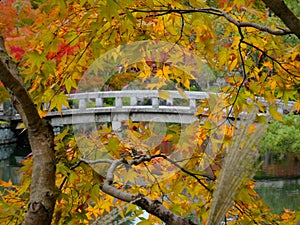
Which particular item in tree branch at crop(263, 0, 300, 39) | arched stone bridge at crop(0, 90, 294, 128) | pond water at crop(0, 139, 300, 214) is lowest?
pond water at crop(0, 139, 300, 214)

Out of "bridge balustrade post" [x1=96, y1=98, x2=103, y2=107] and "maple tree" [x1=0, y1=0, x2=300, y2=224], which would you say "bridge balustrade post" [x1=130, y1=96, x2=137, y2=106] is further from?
"maple tree" [x1=0, y1=0, x2=300, y2=224]

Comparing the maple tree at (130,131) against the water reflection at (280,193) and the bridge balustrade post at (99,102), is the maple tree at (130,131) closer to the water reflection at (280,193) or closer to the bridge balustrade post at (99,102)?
the water reflection at (280,193)

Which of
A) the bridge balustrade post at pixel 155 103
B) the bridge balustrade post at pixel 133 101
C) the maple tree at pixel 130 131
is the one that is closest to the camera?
the maple tree at pixel 130 131

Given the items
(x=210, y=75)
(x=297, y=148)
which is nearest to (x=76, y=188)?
(x=210, y=75)

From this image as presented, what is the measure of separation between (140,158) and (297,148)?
15.9 feet

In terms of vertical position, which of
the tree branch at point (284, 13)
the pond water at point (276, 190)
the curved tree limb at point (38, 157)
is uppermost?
the tree branch at point (284, 13)

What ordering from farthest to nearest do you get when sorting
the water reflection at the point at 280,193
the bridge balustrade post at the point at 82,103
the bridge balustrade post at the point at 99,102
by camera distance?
the bridge balustrade post at the point at 99,102 → the bridge balustrade post at the point at 82,103 → the water reflection at the point at 280,193

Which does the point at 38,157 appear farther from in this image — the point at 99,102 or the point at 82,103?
the point at 99,102

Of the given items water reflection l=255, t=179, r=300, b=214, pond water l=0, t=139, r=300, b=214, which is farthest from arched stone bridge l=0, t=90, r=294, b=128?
water reflection l=255, t=179, r=300, b=214

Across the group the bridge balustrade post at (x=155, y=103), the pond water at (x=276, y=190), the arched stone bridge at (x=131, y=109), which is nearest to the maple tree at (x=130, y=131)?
the pond water at (x=276, y=190)

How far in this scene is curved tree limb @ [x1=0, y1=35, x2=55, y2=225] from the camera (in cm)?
108

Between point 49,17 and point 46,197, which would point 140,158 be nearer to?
point 46,197

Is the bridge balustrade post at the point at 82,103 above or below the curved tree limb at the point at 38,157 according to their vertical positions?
below

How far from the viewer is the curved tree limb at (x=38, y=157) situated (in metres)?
1.08
